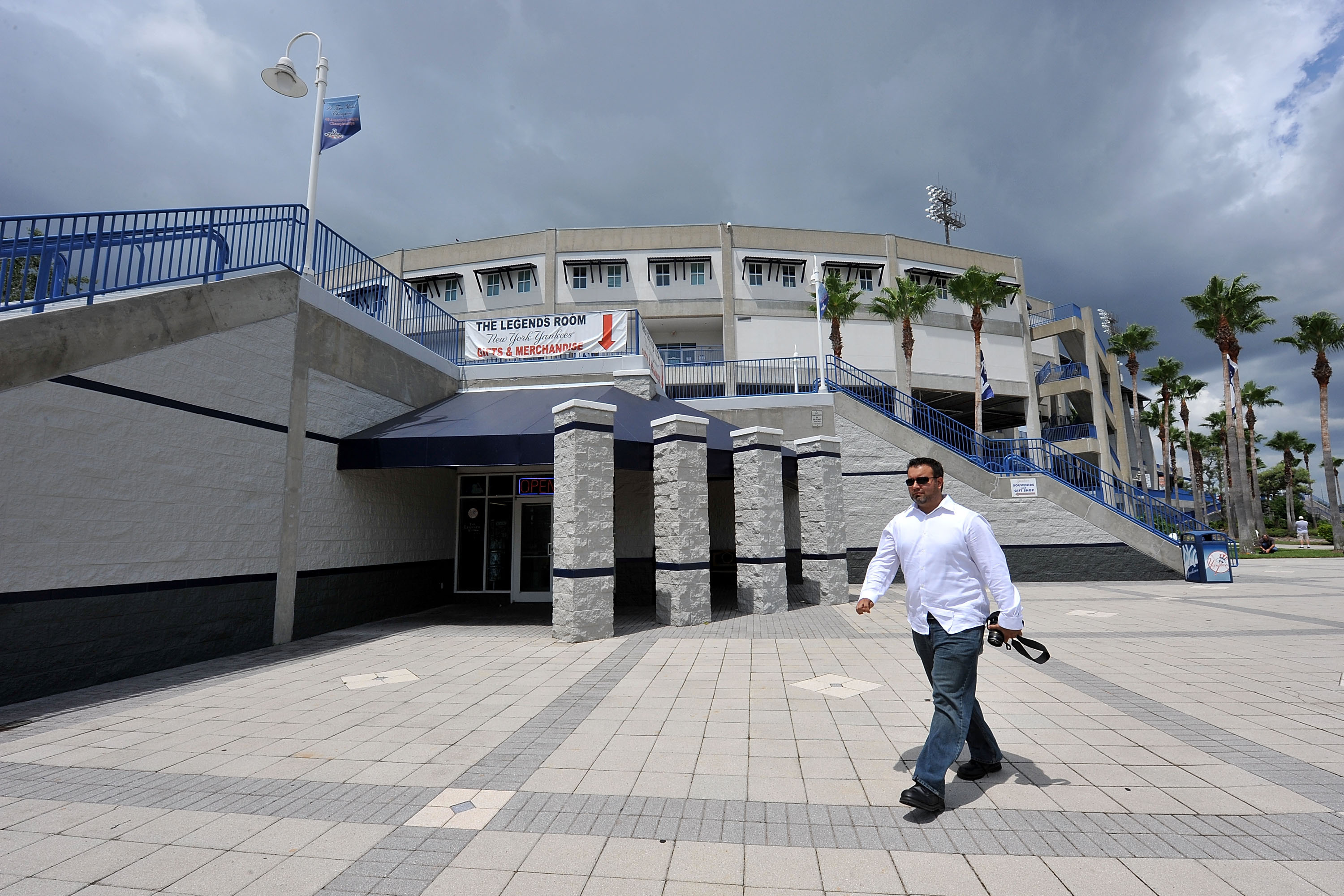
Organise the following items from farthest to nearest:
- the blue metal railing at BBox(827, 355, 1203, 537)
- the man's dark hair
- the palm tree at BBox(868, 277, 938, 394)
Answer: the palm tree at BBox(868, 277, 938, 394)
the blue metal railing at BBox(827, 355, 1203, 537)
the man's dark hair

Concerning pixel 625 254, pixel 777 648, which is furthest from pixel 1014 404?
pixel 777 648

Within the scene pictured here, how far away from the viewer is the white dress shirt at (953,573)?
356 centimetres

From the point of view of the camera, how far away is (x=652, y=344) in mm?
15375

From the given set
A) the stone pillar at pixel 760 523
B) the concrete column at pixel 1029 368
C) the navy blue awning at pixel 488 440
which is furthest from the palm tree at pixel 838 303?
the navy blue awning at pixel 488 440

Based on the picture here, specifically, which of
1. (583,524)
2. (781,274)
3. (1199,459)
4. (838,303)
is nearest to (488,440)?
(583,524)

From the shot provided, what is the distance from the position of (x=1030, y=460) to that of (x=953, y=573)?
15.3 metres

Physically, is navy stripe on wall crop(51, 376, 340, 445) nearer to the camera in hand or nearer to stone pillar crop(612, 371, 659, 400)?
stone pillar crop(612, 371, 659, 400)

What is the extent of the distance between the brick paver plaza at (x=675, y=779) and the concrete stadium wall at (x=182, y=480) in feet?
2.32

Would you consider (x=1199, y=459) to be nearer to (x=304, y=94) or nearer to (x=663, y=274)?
(x=663, y=274)

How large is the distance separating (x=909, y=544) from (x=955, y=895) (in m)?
1.80

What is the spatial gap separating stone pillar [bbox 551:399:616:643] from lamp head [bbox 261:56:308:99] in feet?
21.9

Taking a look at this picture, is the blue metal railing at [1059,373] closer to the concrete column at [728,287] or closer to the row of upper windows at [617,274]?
the concrete column at [728,287]

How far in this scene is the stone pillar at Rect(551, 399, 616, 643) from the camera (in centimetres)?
895

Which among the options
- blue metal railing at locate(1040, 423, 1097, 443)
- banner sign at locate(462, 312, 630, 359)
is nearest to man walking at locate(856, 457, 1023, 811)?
banner sign at locate(462, 312, 630, 359)
